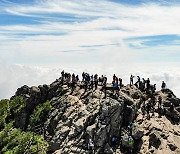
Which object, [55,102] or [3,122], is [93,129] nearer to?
[55,102]

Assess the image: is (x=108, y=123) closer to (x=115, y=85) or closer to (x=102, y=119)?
(x=102, y=119)

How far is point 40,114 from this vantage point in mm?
68812

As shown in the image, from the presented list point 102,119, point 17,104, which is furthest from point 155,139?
point 17,104

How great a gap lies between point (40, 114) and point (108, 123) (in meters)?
19.2

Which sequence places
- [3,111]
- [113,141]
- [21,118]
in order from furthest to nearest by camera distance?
[3,111] → [21,118] → [113,141]

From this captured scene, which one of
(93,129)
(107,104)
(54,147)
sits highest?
(107,104)

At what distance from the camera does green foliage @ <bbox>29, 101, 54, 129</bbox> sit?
6775cm

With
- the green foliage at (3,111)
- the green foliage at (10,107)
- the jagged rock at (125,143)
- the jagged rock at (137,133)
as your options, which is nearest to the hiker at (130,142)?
the jagged rock at (125,143)

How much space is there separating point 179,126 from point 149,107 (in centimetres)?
771

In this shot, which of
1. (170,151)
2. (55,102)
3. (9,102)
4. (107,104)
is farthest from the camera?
(9,102)

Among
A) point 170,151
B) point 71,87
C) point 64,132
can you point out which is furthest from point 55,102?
point 170,151

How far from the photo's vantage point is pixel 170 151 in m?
55.3

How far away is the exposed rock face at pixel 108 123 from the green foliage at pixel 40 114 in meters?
1.58

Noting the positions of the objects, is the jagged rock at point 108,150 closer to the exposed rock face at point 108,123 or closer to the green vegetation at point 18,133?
the exposed rock face at point 108,123
